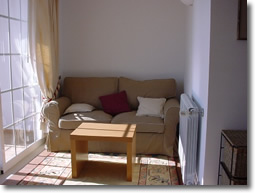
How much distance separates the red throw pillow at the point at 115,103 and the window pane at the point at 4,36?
144 cm

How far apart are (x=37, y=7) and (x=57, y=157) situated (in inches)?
72.0

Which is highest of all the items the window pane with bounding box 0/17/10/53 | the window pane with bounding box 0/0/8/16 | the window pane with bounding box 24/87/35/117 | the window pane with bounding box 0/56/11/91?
the window pane with bounding box 0/0/8/16

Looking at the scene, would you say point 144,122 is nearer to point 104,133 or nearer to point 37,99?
point 104,133

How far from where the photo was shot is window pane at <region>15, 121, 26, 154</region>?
3000 mm

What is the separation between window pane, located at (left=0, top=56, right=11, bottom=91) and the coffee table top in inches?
34.1

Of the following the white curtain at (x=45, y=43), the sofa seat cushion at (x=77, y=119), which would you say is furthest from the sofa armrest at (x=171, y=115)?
the white curtain at (x=45, y=43)

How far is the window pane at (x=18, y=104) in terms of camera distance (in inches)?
116

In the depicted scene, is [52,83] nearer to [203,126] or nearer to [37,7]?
[37,7]

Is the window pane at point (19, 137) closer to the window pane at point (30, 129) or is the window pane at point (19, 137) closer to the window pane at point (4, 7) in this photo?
the window pane at point (30, 129)

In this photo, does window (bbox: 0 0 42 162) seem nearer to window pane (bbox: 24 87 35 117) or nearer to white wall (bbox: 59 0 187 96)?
window pane (bbox: 24 87 35 117)

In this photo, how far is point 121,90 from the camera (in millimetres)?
3887

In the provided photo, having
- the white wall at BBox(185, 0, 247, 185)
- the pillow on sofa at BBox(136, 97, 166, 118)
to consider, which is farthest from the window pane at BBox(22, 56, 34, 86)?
the white wall at BBox(185, 0, 247, 185)

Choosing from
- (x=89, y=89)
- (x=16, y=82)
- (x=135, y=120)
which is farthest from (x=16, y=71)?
(x=135, y=120)

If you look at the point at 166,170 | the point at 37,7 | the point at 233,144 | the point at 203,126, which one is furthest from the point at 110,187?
the point at 37,7
